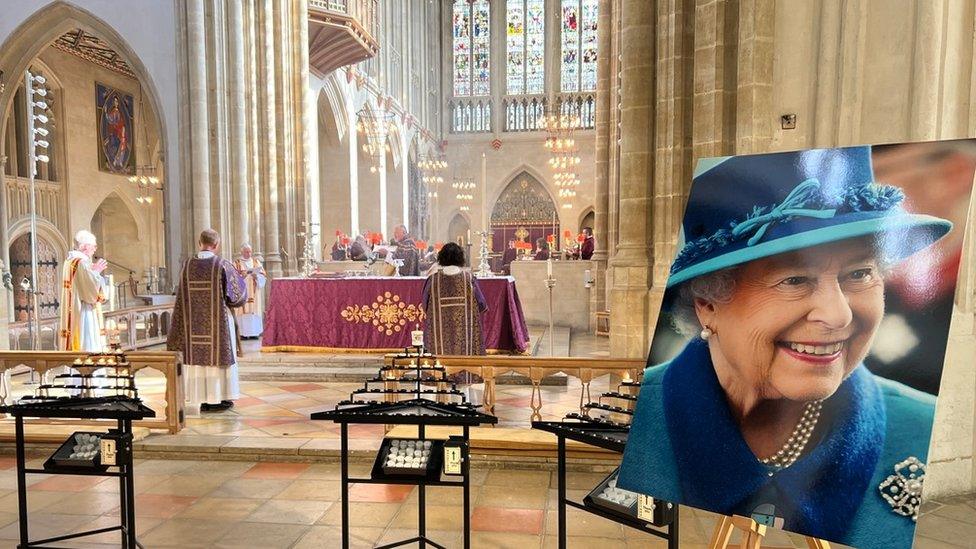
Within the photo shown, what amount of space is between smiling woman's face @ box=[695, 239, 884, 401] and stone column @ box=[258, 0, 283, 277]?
1087 centimetres

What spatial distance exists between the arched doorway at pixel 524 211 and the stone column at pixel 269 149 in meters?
18.0

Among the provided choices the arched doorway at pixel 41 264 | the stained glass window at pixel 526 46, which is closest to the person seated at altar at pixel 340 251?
the arched doorway at pixel 41 264

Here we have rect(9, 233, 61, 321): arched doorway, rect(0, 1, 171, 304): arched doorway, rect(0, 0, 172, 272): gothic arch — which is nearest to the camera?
rect(0, 0, 172, 272): gothic arch

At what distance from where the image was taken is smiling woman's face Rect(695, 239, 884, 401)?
5.49ft

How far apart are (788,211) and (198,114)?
1027 centimetres

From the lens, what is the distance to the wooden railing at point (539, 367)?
446cm

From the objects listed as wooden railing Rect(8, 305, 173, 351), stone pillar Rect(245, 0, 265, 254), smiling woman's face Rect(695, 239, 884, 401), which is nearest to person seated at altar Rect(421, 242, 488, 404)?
smiling woman's face Rect(695, 239, 884, 401)

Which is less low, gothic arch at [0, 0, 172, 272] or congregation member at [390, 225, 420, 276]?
gothic arch at [0, 0, 172, 272]

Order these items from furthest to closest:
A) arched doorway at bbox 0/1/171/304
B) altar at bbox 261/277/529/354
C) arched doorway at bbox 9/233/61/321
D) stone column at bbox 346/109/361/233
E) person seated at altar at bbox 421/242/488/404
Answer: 1. stone column at bbox 346/109/361/233
2. arched doorway at bbox 9/233/61/321
3. arched doorway at bbox 0/1/171/304
4. altar at bbox 261/277/529/354
5. person seated at altar at bbox 421/242/488/404

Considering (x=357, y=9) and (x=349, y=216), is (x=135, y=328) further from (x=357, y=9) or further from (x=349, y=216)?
(x=349, y=216)

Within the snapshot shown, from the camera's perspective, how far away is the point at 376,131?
1964cm

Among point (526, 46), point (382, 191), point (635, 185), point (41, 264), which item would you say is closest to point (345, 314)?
point (635, 185)

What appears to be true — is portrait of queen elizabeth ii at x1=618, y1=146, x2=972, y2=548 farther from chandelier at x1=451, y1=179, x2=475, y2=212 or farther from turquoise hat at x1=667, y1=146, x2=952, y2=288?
chandelier at x1=451, y1=179, x2=475, y2=212

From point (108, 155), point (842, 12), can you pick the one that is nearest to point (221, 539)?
point (842, 12)
